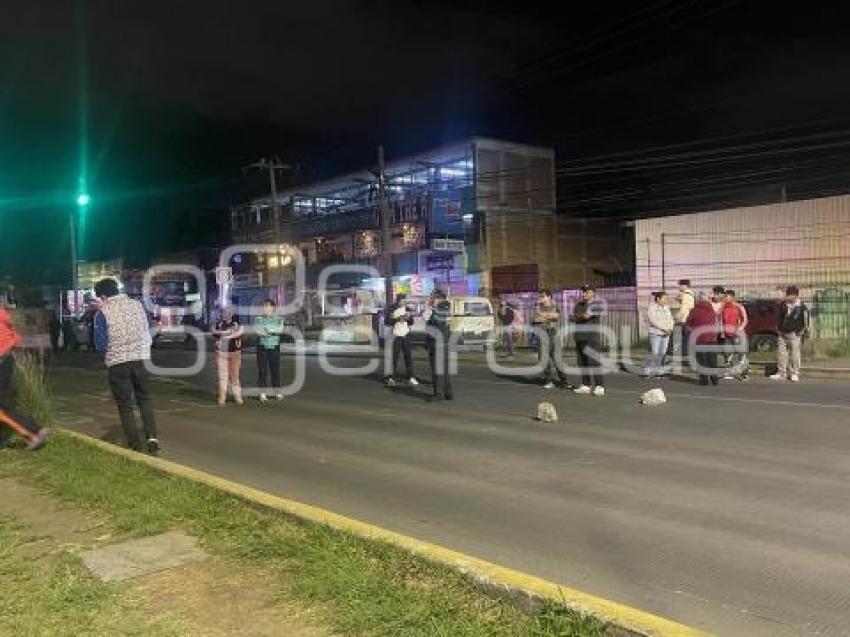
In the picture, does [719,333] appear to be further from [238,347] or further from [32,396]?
[32,396]

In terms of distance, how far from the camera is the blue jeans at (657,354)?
15648 mm

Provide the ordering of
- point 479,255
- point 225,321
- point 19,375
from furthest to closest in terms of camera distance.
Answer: point 479,255
point 225,321
point 19,375

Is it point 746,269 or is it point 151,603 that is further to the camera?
point 746,269

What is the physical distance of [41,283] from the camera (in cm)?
6406

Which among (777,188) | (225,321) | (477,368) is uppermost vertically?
(777,188)

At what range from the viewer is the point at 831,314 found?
23.8 metres

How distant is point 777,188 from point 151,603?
41.8m

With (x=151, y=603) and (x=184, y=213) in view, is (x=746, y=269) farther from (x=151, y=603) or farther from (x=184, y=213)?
(x=184, y=213)

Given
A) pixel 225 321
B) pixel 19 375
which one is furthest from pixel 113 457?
pixel 225 321

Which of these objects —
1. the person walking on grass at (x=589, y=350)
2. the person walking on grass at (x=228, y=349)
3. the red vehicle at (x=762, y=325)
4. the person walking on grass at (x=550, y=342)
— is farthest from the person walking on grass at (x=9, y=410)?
the red vehicle at (x=762, y=325)

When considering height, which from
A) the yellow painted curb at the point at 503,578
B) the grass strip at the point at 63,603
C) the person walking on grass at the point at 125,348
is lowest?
the grass strip at the point at 63,603

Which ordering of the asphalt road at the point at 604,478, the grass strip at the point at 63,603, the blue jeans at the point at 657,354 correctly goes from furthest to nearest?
the blue jeans at the point at 657,354 < the asphalt road at the point at 604,478 < the grass strip at the point at 63,603

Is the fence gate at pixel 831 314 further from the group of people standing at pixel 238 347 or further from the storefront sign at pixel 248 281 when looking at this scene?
the storefront sign at pixel 248 281

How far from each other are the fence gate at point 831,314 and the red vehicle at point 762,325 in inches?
91.7
